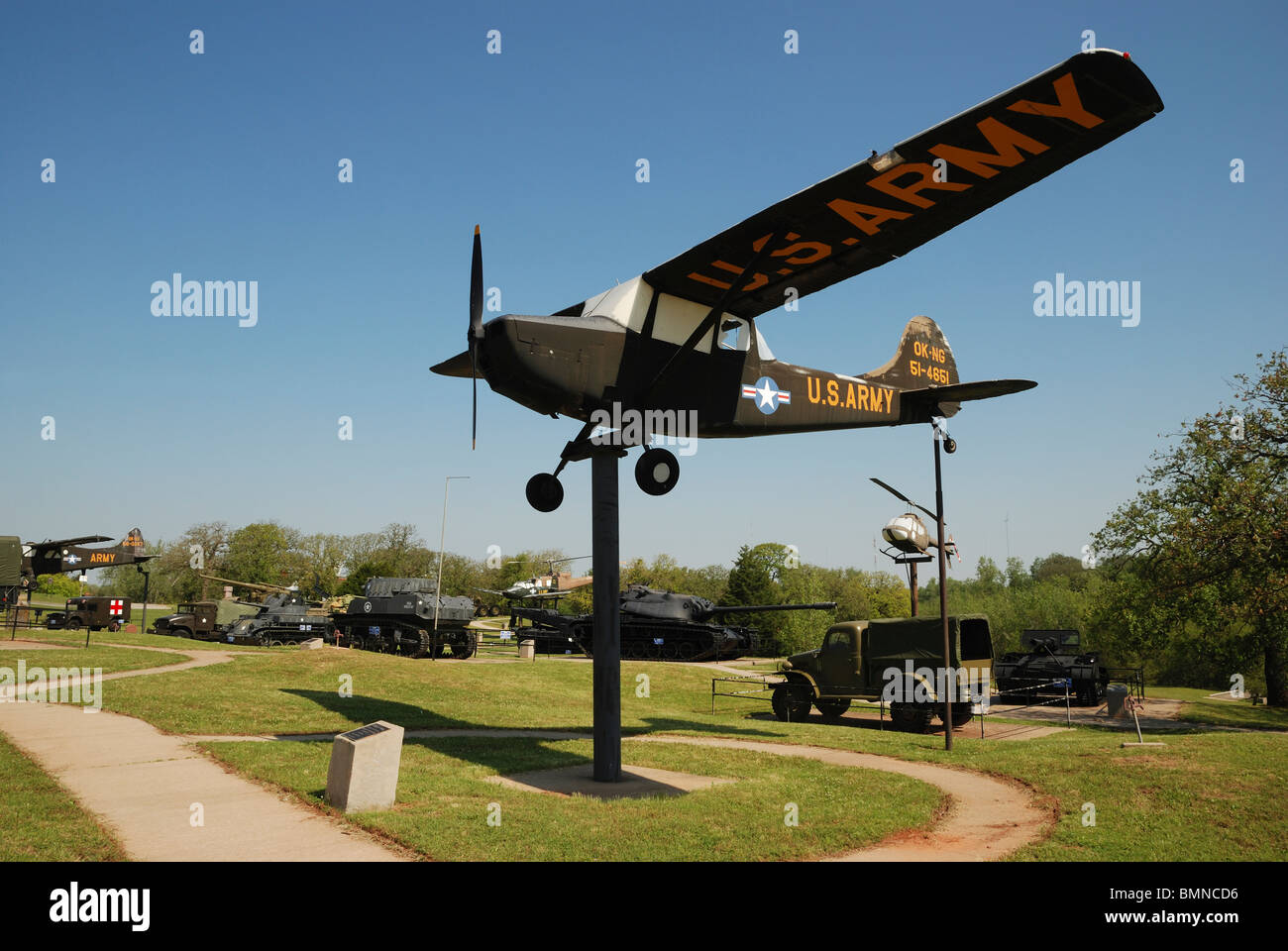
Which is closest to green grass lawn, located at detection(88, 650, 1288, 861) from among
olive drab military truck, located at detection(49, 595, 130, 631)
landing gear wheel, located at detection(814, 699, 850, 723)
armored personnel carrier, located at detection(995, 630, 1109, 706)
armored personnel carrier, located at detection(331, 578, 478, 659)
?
landing gear wheel, located at detection(814, 699, 850, 723)

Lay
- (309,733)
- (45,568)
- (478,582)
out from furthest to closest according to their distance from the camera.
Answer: (478,582), (45,568), (309,733)

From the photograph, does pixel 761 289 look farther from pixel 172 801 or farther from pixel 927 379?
pixel 172 801

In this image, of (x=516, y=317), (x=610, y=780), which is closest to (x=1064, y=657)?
(x=610, y=780)

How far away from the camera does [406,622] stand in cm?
3259

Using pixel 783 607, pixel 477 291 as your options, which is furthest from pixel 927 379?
pixel 783 607

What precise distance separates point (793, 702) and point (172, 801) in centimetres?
1444

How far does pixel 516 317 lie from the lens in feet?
29.9

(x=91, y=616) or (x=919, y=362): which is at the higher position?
(x=919, y=362)

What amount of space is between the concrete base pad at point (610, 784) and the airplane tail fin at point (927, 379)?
6793mm

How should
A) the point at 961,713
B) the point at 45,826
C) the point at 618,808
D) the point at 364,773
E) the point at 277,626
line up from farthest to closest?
the point at 277,626, the point at 961,713, the point at 618,808, the point at 364,773, the point at 45,826

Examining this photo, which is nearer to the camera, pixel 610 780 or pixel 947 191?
pixel 947 191
